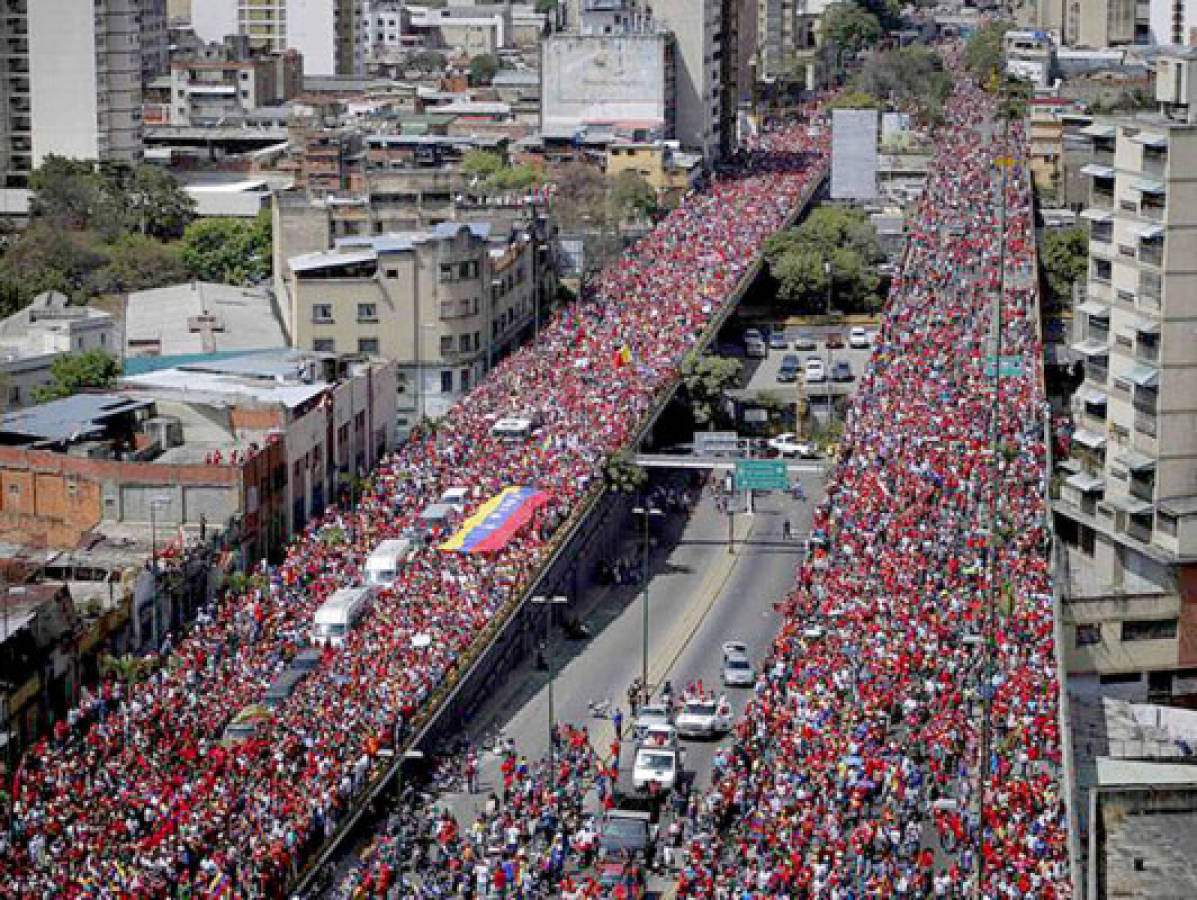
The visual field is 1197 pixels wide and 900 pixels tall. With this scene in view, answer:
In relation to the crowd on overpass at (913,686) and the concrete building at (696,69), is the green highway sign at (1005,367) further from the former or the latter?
the concrete building at (696,69)

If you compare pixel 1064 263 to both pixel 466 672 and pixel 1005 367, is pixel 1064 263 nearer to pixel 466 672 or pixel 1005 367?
pixel 1005 367

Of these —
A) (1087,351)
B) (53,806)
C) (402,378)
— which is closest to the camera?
(53,806)

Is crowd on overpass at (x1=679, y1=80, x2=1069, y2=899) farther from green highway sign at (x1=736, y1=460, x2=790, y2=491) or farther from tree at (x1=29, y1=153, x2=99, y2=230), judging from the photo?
tree at (x1=29, y1=153, x2=99, y2=230)

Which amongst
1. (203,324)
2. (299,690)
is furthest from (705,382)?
(299,690)

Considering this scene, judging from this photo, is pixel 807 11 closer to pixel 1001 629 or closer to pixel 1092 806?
pixel 1001 629

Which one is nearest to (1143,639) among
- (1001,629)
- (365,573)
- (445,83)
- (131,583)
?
(1001,629)

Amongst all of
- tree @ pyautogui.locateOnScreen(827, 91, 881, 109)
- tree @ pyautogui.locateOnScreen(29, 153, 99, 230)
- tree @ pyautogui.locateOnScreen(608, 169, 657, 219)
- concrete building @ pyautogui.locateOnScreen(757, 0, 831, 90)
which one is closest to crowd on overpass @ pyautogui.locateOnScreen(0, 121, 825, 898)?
tree @ pyautogui.locateOnScreen(608, 169, 657, 219)
